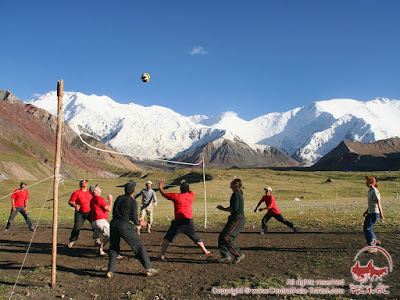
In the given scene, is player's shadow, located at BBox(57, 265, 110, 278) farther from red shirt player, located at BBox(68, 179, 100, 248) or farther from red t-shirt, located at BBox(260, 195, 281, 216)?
red t-shirt, located at BBox(260, 195, 281, 216)

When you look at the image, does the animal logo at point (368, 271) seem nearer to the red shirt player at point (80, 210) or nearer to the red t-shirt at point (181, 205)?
the red t-shirt at point (181, 205)

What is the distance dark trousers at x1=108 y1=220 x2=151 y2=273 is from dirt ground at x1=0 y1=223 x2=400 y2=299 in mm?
381

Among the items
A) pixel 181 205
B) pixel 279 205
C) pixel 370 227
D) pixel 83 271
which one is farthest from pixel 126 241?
pixel 279 205

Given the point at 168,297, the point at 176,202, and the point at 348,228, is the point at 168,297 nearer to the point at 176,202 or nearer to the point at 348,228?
the point at 176,202

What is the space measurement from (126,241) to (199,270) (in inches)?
83.5

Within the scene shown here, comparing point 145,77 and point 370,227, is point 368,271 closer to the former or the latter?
point 370,227

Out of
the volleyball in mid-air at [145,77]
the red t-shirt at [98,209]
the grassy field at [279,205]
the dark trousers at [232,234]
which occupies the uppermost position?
the volleyball in mid-air at [145,77]

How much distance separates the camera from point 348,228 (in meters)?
14.1

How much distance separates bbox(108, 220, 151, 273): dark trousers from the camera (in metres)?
7.96

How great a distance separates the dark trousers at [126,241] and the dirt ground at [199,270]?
0.38 meters

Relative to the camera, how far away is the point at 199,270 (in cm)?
853

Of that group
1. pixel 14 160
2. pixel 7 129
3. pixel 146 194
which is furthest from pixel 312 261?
pixel 7 129

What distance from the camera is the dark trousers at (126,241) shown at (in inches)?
313

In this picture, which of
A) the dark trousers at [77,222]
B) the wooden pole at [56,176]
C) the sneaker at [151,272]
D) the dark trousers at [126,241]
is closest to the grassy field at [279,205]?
the dark trousers at [77,222]
